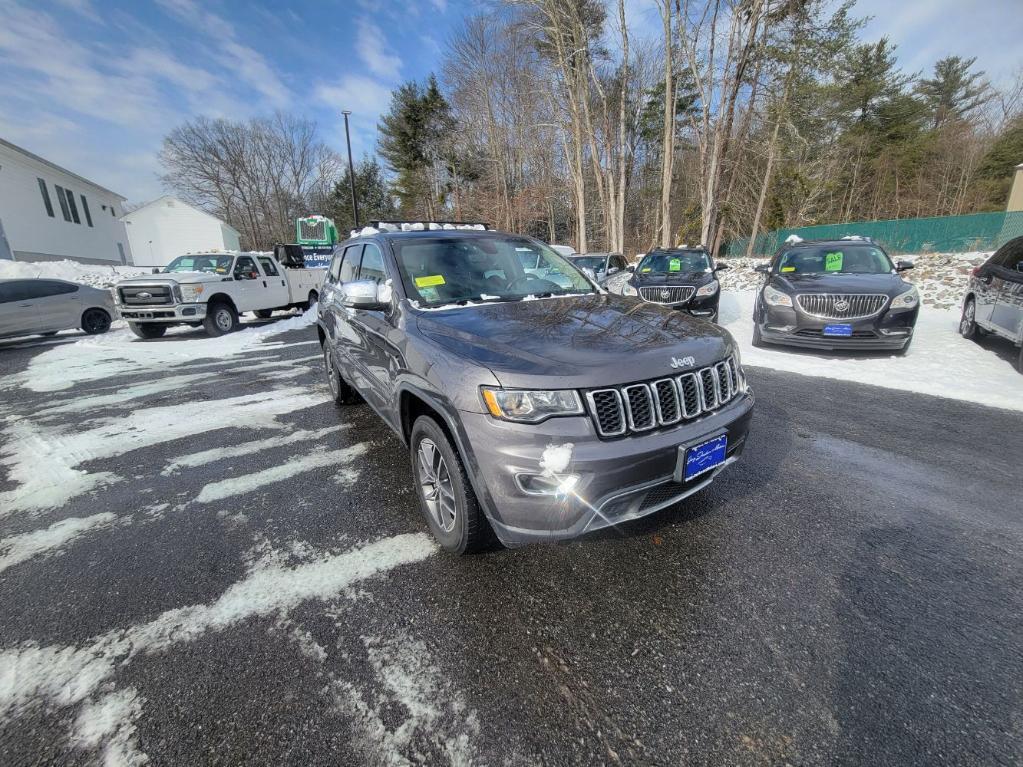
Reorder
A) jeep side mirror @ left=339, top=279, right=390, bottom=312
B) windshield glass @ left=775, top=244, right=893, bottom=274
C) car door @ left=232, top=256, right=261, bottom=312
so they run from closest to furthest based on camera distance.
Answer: jeep side mirror @ left=339, top=279, right=390, bottom=312
windshield glass @ left=775, top=244, right=893, bottom=274
car door @ left=232, top=256, right=261, bottom=312

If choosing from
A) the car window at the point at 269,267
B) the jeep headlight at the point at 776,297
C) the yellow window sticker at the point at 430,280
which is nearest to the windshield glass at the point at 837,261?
the jeep headlight at the point at 776,297

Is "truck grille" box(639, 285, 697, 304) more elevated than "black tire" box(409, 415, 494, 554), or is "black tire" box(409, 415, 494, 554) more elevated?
"truck grille" box(639, 285, 697, 304)

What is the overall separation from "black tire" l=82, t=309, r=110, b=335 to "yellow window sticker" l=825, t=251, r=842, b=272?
16423mm

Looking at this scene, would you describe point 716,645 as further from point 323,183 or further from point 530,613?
point 323,183

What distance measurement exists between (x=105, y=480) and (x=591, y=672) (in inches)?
157

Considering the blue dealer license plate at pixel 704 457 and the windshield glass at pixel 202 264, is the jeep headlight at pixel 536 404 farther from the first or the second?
the windshield glass at pixel 202 264

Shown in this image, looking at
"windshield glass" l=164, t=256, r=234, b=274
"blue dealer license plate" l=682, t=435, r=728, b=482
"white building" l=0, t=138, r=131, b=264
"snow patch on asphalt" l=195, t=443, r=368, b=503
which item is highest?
"white building" l=0, t=138, r=131, b=264

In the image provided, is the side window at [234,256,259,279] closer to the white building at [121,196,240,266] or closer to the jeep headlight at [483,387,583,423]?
the jeep headlight at [483,387,583,423]

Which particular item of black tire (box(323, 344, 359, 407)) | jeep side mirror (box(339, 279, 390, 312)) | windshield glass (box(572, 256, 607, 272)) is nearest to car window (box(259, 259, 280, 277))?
black tire (box(323, 344, 359, 407))

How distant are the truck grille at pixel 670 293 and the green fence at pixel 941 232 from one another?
12.2m

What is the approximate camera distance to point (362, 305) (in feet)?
9.24

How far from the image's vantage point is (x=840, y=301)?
20.7 feet

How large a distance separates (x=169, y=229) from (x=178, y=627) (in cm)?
5342

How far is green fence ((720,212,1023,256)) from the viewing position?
1717 cm
